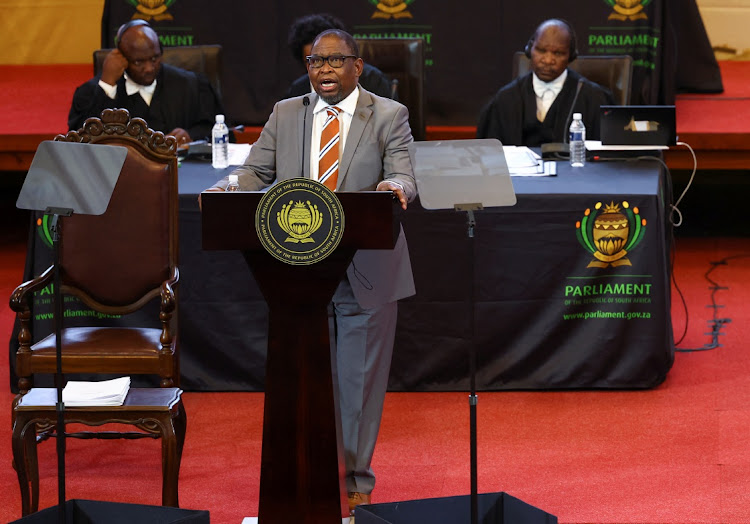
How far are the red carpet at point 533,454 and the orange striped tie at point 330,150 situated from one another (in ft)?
3.59

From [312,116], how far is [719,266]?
3735 mm

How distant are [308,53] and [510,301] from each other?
1.89 metres

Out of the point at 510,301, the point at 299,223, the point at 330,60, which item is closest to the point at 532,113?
the point at 510,301

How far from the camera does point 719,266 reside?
21.5 feet

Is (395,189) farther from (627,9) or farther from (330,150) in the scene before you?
(627,9)

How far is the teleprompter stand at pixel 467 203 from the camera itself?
2.97 m

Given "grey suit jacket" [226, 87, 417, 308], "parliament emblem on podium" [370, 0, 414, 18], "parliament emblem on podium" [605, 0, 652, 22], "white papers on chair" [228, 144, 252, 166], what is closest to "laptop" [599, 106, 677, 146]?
"white papers on chair" [228, 144, 252, 166]

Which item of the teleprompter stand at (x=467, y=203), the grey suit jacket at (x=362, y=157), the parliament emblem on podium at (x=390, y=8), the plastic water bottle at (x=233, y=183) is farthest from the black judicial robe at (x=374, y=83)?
the teleprompter stand at (x=467, y=203)

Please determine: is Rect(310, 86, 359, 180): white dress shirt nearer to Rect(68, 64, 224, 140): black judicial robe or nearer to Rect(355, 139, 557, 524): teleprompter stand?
Rect(355, 139, 557, 524): teleprompter stand

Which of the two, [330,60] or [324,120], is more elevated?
[330,60]

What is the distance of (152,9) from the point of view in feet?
24.0

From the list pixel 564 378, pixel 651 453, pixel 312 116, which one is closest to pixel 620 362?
pixel 564 378

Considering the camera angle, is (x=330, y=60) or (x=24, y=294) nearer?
(x=330, y=60)

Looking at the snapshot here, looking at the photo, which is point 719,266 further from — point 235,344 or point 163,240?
point 163,240
